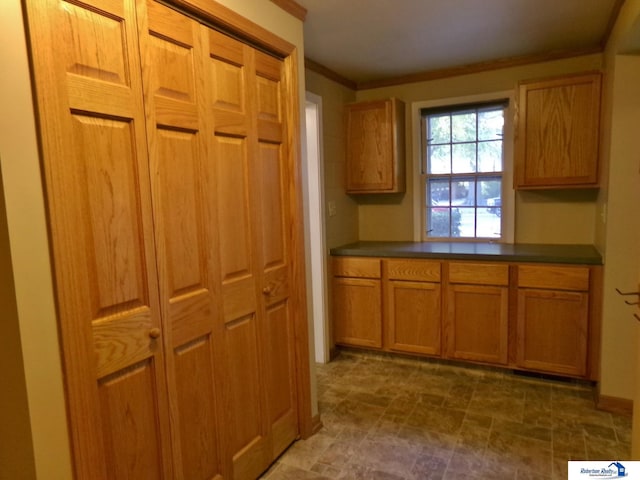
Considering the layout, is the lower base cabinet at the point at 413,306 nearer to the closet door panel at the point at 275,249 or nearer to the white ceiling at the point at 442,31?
the closet door panel at the point at 275,249

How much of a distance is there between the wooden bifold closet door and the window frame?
5.96 feet

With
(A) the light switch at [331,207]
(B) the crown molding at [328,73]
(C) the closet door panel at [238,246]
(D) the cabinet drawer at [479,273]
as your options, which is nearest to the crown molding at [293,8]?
(C) the closet door panel at [238,246]

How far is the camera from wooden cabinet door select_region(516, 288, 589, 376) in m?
2.75

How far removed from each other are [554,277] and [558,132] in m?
1.01

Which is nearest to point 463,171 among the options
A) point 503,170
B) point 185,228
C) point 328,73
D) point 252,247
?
point 503,170

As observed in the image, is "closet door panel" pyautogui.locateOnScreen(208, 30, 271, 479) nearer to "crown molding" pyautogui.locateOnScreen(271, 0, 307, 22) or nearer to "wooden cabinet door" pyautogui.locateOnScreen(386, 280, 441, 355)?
"crown molding" pyautogui.locateOnScreen(271, 0, 307, 22)

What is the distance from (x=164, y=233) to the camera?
1508mm

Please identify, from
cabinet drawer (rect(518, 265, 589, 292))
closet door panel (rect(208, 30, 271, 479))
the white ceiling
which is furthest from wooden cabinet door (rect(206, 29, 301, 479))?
cabinet drawer (rect(518, 265, 589, 292))

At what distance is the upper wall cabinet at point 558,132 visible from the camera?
9.17ft

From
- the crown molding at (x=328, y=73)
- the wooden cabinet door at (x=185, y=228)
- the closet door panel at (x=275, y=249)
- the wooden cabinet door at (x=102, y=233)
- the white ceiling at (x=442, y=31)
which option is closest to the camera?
the wooden cabinet door at (x=102, y=233)

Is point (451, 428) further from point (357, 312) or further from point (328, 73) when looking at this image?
point (328, 73)

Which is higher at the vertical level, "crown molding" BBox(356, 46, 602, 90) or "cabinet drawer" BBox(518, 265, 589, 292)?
"crown molding" BBox(356, 46, 602, 90)

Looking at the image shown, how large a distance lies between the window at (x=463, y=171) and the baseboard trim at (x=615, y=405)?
4.49 feet

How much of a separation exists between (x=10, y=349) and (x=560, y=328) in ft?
9.90
